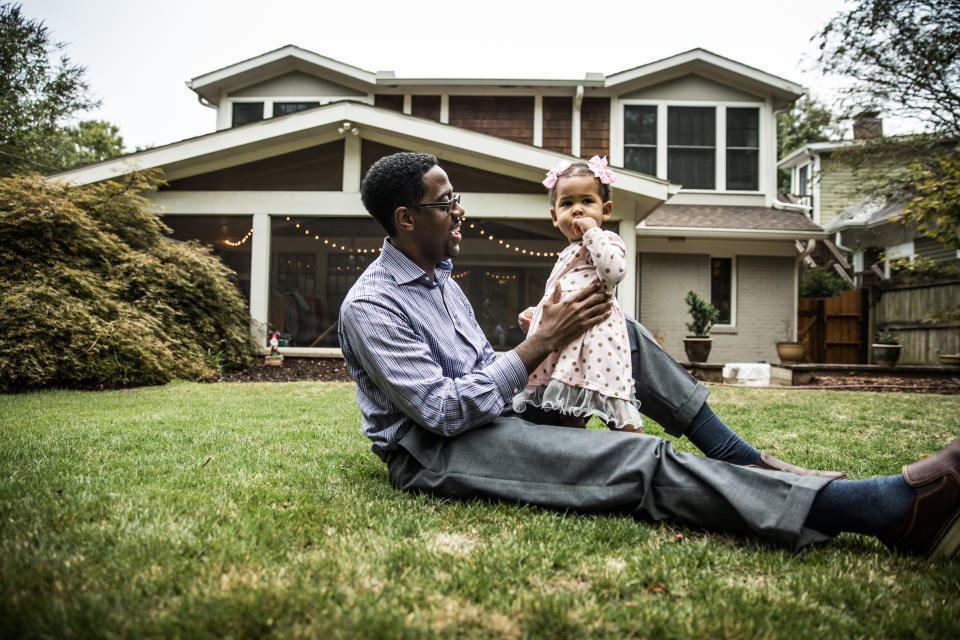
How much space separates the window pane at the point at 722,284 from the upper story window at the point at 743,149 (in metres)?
1.73

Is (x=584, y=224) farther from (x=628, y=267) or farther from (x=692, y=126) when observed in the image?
(x=692, y=126)

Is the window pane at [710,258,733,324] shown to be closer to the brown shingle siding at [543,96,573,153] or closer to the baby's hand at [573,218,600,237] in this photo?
the brown shingle siding at [543,96,573,153]

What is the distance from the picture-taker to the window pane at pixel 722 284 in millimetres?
11625

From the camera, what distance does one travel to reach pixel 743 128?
39.4 feet

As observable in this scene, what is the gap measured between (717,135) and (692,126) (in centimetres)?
57

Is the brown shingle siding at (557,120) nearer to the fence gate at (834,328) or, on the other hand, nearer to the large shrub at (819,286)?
the fence gate at (834,328)

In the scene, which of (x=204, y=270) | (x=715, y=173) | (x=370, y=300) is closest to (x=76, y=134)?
(x=204, y=270)

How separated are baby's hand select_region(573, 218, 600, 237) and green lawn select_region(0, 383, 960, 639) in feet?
4.17

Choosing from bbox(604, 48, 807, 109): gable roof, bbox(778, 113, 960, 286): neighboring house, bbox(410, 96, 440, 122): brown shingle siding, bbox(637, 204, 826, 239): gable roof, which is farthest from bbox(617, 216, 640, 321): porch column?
bbox(410, 96, 440, 122): brown shingle siding

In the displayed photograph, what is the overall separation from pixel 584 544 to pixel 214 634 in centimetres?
99

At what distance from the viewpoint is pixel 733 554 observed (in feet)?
5.07

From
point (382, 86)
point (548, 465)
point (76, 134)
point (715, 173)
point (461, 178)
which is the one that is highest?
point (76, 134)

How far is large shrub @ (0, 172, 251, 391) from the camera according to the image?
5.96 meters

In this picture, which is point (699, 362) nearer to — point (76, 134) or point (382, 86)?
point (382, 86)
